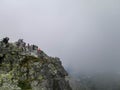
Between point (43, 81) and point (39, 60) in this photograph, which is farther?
point (39, 60)

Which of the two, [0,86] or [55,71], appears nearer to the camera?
[0,86]

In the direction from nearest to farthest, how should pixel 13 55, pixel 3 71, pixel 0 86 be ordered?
pixel 0 86
pixel 3 71
pixel 13 55

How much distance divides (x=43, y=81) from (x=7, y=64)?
83.9 feet

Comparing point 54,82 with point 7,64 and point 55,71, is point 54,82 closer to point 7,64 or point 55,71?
→ point 55,71

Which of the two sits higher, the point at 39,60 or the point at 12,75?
the point at 39,60

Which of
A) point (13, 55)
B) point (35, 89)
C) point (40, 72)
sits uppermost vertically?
point (13, 55)

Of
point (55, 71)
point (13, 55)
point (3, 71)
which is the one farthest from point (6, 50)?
point (55, 71)

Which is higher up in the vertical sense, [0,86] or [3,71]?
[3,71]

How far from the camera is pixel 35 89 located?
17125 cm

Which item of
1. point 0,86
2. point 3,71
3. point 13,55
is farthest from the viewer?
point 13,55

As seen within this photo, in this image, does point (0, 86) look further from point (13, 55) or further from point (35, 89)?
point (13, 55)

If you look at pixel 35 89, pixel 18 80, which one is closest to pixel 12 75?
pixel 18 80

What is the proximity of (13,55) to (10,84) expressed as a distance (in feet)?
97.9

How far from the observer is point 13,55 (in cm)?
19462
